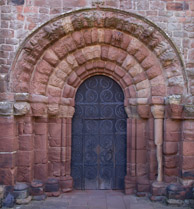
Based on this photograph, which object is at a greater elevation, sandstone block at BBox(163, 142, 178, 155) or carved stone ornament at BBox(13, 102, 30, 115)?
carved stone ornament at BBox(13, 102, 30, 115)

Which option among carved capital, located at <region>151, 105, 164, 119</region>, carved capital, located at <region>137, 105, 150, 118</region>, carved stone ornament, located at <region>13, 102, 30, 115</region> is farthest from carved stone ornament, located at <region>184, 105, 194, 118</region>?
carved stone ornament, located at <region>13, 102, 30, 115</region>

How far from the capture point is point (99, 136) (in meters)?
6.40

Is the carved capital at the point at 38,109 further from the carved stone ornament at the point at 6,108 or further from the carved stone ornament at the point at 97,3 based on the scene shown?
the carved stone ornament at the point at 97,3

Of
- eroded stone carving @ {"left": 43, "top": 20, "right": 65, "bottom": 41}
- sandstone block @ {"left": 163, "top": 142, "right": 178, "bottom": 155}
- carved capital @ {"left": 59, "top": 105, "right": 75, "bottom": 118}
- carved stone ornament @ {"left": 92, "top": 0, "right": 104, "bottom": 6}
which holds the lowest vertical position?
sandstone block @ {"left": 163, "top": 142, "right": 178, "bottom": 155}

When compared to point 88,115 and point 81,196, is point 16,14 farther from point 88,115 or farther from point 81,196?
point 81,196

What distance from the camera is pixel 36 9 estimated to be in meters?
5.71

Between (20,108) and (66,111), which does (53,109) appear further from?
(20,108)

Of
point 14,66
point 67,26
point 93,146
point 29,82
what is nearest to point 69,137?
point 93,146

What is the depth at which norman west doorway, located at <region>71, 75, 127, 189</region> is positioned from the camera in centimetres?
638

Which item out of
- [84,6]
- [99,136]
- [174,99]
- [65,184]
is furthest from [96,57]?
[65,184]

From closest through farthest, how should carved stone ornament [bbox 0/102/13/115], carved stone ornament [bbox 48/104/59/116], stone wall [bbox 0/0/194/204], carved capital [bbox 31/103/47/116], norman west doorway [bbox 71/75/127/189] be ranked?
carved stone ornament [bbox 0/102/13/115] → stone wall [bbox 0/0/194/204] → carved capital [bbox 31/103/47/116] → carved stone ornament [bbox 48/104/59/116] → norman west doorway [bbox 71/75/127/189]

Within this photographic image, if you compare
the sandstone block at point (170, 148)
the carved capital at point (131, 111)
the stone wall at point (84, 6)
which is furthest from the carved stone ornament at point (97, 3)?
the sandstone block at point (170, 148)

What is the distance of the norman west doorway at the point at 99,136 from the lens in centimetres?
638

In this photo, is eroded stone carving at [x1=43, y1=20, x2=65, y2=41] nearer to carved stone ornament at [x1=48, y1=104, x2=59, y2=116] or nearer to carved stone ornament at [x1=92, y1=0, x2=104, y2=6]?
carved stone ornament at [x1=92, y1=0, x2=104, y2=6]
